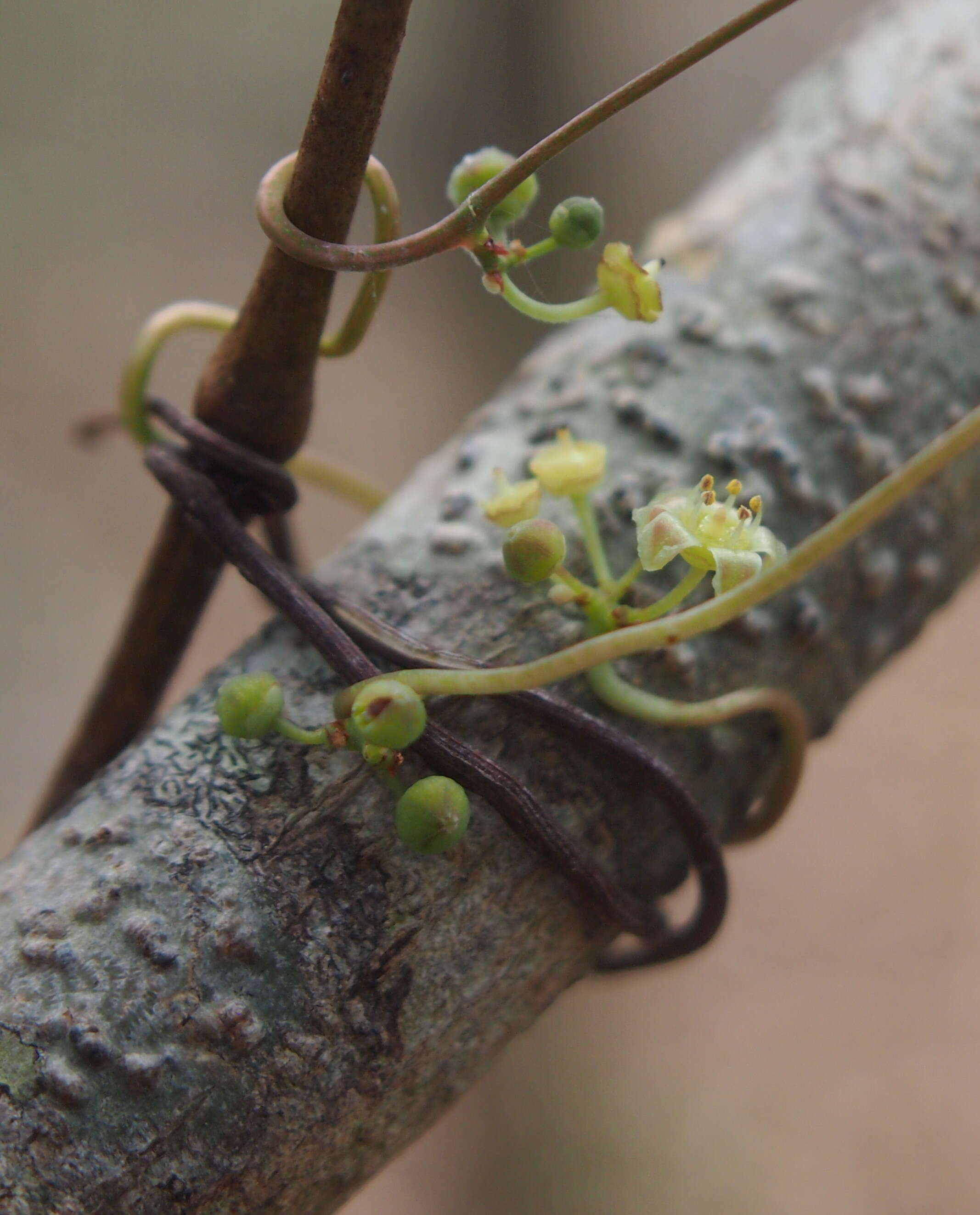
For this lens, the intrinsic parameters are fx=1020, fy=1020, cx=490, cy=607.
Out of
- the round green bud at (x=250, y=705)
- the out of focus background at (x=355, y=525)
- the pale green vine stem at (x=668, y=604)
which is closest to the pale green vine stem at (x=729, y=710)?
the pale green vine stem at (x=668, y=604)

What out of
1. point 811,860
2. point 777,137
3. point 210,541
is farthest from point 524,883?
point 811,860

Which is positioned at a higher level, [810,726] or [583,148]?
[583,148]

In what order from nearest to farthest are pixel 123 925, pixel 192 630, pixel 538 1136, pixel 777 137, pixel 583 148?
pixel 123 925 < pixel 192 630 < pixel 777 137 < pixel 538 1136 < pixel 583 148

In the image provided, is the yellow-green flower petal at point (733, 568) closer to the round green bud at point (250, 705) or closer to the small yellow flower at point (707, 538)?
the small yellow flower at point (707, 538)

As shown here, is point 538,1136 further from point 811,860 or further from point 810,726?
point 810,726

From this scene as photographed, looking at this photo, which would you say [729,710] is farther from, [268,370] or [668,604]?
[268,370]

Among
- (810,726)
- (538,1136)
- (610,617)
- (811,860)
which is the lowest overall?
(538,1136)

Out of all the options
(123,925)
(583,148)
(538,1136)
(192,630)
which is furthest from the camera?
(583,148)
